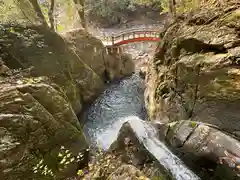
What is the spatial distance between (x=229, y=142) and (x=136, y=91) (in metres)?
10.8

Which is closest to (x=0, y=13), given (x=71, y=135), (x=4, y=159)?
(x=71, y=135)

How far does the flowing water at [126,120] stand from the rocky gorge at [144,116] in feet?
0.15

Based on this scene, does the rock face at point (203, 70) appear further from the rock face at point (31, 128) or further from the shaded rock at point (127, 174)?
the rock face at point (31, 128)

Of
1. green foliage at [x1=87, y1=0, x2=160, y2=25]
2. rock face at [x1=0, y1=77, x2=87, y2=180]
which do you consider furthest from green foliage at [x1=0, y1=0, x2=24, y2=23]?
green foliage at [x1=87, y1=0, x2=160, y2=25]

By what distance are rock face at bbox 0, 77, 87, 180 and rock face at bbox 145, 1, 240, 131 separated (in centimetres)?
431

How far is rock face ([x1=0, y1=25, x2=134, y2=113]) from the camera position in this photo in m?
9.84

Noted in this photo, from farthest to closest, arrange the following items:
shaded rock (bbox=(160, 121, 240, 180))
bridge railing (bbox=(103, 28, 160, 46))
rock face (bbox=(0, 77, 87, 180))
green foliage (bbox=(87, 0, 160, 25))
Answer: green foliage (bbox=(87, 0, 160, 25))
bridge railing (bbox=(103, 28, 160, 46))
rock face (bbox=(0, 77, 87, 180))
shaded rock (bbox=(160, 121, 240, 180))

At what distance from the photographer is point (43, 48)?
10938 millimetres

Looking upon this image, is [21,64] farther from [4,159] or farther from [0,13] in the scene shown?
[4,159]

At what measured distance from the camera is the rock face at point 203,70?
20.8 feet

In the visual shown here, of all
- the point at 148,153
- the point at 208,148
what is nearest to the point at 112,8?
the point at 148,153

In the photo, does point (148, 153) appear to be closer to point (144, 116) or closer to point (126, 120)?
point (126, 120)

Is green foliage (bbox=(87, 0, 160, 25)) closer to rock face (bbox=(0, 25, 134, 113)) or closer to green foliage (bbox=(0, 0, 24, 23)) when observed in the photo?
rock face (bbox=(0, 25, 134, 113))

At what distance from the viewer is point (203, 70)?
7227 millimetres
